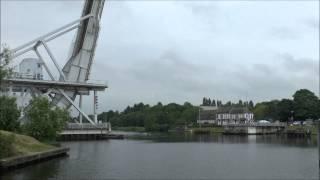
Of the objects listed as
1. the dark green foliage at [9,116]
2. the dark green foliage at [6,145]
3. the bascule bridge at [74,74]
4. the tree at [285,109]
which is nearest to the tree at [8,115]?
the dark green foliage at [9,116]

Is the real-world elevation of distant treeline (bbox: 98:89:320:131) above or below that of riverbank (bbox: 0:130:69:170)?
above

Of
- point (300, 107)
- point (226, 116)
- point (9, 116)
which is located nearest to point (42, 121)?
point (9, 116)

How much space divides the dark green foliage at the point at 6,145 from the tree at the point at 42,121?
15.3 m

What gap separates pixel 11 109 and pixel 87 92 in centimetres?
4031

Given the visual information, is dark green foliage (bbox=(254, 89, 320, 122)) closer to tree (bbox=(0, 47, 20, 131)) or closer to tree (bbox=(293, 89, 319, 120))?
tree (bbox=(293, 89, 319, 120))

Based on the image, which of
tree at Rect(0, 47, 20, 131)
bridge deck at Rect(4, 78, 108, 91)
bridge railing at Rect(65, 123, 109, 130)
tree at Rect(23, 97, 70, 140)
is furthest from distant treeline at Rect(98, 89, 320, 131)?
tree at Rect(0, 47, 20, 131)

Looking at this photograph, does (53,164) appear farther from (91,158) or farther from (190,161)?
(190,161)

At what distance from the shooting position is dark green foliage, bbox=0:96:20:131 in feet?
139

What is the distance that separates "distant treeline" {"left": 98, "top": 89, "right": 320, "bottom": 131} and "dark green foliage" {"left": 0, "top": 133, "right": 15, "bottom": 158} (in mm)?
90934

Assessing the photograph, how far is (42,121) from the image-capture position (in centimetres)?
4909

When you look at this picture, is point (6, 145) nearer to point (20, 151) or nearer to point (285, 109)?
point (20, 151)

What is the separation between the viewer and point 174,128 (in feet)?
511

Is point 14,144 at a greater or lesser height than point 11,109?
lesser

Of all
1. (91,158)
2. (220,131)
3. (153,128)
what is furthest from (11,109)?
(153,128)
